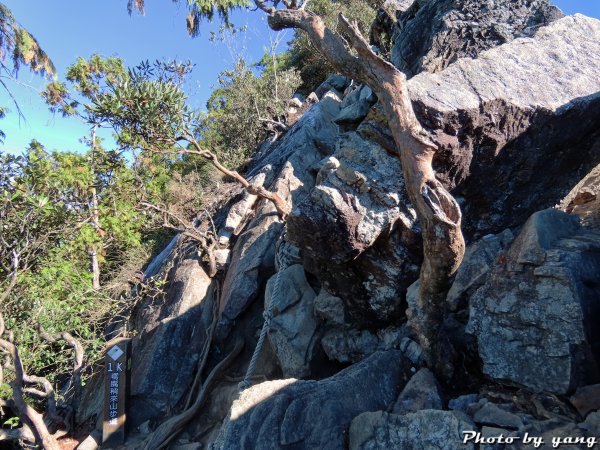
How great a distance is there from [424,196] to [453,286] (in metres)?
1.26

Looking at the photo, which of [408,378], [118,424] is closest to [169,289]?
[118,424]

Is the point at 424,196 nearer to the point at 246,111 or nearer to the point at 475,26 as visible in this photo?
the point at 475,26

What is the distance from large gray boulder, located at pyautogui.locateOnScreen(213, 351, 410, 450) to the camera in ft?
11.4

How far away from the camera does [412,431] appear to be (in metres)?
3.15

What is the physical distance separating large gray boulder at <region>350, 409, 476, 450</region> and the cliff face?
0.01 meters

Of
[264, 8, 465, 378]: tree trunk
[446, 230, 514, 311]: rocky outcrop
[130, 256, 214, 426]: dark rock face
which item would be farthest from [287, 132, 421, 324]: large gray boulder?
[130, 256, 214, 426]: dark rock face

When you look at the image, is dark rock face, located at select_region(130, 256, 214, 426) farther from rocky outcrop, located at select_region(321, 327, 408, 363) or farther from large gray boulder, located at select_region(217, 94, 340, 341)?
rocky outcrop, located at select_region(321, 327, 408, 363)

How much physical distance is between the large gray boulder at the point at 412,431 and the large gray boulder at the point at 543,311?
67 cm

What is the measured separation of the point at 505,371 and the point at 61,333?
21.9 ft

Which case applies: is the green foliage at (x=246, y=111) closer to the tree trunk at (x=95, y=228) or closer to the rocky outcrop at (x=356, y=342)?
the tree trunk at (x=95, y=228)

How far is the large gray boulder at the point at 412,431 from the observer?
2.98 meters

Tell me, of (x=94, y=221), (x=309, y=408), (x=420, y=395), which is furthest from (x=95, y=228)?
(x=420, y=395)

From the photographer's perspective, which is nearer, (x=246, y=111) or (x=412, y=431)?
(x=412, y=431)

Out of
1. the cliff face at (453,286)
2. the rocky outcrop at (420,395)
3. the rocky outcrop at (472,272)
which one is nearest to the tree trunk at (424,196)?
the rocky outcrop at (420,395)
